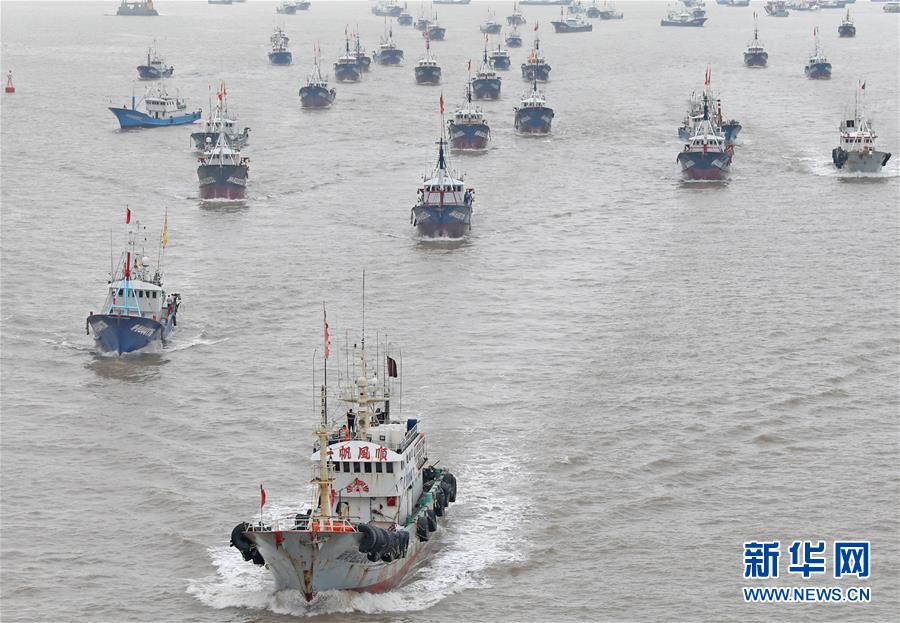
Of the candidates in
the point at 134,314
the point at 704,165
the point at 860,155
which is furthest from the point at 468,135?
the point at 134,314

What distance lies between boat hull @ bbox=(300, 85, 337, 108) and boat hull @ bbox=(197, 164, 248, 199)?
65.0 m

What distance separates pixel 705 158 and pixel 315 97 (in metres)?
70.2

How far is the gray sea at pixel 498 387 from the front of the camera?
187 feet

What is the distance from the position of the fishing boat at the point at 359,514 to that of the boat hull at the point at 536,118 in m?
111

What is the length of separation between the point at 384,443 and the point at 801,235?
64.6 m

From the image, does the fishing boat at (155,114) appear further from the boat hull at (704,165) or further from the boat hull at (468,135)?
the boat hull at (704,165)

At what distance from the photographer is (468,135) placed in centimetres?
15950

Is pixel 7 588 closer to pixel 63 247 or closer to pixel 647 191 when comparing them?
pixel 63 247

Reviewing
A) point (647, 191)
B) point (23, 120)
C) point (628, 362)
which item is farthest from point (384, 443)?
point (23, 120)

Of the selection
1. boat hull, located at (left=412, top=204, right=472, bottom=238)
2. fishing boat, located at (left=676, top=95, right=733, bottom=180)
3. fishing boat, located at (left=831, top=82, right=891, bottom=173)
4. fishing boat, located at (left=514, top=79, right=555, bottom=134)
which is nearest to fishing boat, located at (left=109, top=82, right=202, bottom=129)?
fishing boat, located at (left=514, top=79, right=555, bottom=134)

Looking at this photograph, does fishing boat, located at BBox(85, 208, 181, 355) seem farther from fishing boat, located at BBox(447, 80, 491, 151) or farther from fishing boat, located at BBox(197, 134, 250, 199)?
fishing boat, located at BBox(447, 80, 491, 151)

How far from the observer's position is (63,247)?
11075 centimetres

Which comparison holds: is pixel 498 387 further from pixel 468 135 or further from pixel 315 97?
pixel 315 97

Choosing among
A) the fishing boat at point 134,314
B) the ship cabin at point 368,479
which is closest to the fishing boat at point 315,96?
the fishing boat at point 134,314
